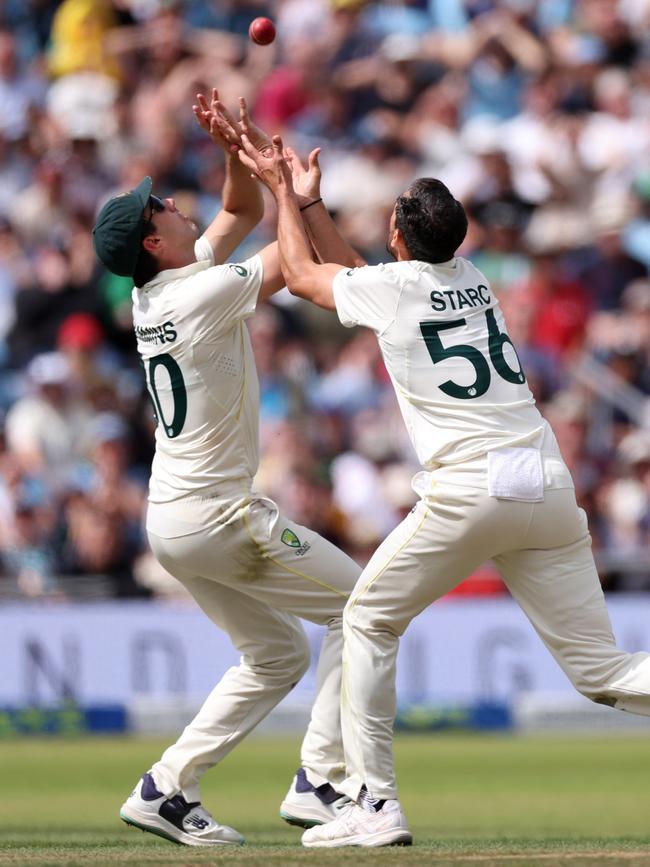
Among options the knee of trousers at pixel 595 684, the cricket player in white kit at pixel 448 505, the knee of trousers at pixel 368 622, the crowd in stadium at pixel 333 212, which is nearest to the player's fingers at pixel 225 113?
the cricket player in white kit at pixel 448 505

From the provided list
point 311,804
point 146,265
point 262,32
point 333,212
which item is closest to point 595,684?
point 311,804

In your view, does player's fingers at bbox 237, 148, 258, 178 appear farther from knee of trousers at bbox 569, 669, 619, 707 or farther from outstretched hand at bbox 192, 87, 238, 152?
knee of trousers at bbox 569, 669, 619, 707

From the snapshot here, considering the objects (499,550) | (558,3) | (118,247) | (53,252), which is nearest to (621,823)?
(499,550)

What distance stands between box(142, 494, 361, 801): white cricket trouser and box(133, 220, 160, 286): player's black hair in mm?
873

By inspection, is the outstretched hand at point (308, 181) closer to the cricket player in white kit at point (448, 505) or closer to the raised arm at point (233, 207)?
the raised arm at point (233, 207)

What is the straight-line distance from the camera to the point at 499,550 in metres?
5.79

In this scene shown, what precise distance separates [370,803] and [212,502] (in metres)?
1.28

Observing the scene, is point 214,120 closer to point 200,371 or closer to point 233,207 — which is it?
point 233,207

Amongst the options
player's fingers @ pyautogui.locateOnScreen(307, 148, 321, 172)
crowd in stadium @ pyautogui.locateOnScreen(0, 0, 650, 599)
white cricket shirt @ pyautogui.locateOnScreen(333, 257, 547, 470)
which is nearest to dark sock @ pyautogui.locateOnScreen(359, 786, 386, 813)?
white cricket shirt @ pyautogui.locateOnScreen(333, 257, 547, 470)

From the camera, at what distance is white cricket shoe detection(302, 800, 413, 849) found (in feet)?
19.1

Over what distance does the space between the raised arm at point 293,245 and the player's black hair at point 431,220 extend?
33 cm

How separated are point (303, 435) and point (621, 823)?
5.54m

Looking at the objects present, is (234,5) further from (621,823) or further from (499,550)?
(499,550)

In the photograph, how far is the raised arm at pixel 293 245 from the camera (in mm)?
6020
